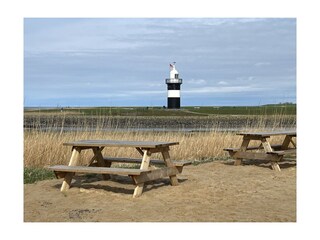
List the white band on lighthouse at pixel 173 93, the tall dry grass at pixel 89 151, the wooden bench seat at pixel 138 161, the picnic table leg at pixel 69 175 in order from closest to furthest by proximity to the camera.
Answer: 1. the picnic table leg at pixel 69 175
2. the wooden bench seat at pixel 138 161
3. the tall dry grass at pixel 89 151
4. the white band on lighthouse at pixel 173 93

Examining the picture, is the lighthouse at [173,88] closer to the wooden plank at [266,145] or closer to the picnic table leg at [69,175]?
the wooden plank at [266,145]

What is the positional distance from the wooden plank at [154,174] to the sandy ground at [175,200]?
21cm

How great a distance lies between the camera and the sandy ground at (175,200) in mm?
5398

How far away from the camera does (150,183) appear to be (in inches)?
298

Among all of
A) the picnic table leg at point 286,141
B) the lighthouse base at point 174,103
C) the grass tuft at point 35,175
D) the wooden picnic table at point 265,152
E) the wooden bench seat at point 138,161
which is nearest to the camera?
the wooden bench seat at point 138,161

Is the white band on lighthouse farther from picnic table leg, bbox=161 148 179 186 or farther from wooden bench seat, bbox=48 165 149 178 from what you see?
wooden bench seat, bbox=48 165 149 178

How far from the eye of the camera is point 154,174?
679cm

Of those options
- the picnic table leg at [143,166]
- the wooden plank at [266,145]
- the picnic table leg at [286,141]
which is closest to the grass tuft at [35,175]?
the picnic table leg at [143,166]

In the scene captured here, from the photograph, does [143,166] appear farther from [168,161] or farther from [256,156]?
[256,156]

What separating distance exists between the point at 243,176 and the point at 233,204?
231 centimetres

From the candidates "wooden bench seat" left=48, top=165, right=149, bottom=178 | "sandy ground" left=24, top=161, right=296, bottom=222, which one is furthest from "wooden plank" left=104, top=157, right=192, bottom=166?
"wooden bench seat" left=48, top=165, right=149, bottom=178

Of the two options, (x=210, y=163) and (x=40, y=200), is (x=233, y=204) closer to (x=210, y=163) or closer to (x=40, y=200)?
(x=40, y=200)

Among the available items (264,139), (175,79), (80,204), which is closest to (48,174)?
(80,204)

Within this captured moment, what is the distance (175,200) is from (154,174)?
0.67m
